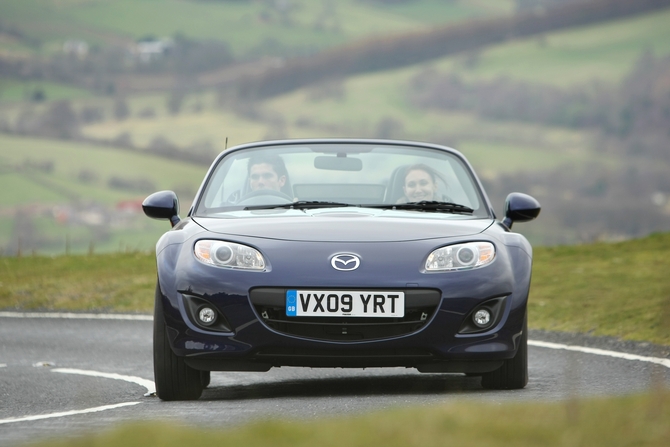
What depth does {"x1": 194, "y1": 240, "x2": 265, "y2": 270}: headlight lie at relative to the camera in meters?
6.34

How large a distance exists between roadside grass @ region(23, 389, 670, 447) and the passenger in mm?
3560

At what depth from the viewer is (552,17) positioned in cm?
15438

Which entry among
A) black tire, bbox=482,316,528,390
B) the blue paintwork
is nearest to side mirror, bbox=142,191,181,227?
the blue paintwork

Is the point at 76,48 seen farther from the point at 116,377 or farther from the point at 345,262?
the point at 345,262

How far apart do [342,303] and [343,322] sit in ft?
0.33

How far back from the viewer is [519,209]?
7.54 m

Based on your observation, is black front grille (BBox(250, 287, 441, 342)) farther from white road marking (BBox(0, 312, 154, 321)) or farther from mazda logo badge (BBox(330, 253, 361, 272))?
white road marking (BBox(0, 312, 154, 321))

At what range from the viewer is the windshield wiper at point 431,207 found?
24.1 ft

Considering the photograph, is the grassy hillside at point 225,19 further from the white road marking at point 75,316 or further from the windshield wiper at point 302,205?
the windshield wiper at point 302,205

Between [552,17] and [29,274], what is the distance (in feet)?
468

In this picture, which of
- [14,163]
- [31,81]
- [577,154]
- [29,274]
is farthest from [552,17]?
[29,274]

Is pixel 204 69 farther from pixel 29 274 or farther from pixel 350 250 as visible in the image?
pixel 350 250

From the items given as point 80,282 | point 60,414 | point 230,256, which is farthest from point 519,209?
point 80,282

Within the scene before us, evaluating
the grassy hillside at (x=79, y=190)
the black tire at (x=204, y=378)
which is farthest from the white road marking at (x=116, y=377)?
the grassy hillside at (x=79, y=190)
